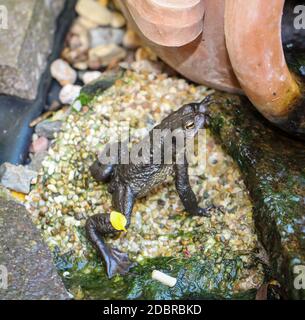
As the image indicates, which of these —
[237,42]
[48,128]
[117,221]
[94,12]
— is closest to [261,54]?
[237,42]

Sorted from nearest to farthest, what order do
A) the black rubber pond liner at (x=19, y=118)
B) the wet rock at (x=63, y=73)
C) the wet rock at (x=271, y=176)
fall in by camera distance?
the wet rock at (x=271, y=176), the black rubber pond liner at (x=19, y=118), the wet rock at (x=63, y=73)

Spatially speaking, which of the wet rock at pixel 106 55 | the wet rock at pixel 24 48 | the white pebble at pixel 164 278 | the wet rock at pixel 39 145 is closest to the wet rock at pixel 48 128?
the wet rock at pixel 39 145

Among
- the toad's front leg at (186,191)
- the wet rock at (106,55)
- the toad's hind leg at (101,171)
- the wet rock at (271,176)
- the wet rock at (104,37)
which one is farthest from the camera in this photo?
the wet rock at (104,37)

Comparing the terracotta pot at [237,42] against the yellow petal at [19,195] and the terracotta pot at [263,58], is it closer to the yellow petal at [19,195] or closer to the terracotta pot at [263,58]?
the terracotta pot at [263,58]

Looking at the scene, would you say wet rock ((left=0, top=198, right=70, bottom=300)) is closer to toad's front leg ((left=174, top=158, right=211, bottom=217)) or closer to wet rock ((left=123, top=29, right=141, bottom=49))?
toad's front leg ((left=174, top=158, right=211, bottom=217))
